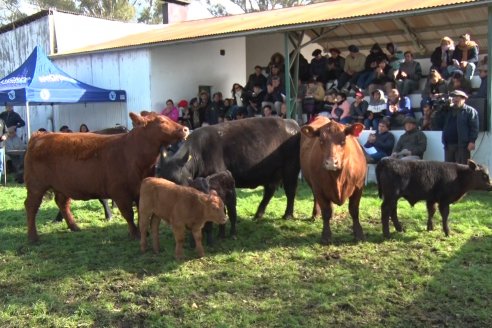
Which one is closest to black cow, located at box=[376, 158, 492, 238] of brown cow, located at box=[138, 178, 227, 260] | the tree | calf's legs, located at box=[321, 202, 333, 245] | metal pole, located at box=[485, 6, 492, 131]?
calf's legs, located at box=[321, 202, 333, 245]

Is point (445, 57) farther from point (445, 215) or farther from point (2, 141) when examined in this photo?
point (2, 141)

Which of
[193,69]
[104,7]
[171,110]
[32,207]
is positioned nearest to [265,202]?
[32,207]

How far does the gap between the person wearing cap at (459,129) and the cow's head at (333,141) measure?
13.9 ft

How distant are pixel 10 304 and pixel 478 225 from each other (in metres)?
5.67

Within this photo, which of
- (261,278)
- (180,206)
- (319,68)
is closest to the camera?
(261,278)

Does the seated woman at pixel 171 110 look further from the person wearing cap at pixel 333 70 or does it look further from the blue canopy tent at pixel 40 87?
the person wearing cap at pixel 333 70

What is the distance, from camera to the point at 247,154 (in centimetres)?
728

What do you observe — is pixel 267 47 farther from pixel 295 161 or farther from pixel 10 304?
pixel 10 304

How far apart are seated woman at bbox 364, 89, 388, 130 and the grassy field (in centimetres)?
458

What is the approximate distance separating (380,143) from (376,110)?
1.29m

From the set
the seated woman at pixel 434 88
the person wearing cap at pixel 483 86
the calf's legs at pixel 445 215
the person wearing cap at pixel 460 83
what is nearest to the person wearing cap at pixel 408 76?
the seated woman at pixel 434 88

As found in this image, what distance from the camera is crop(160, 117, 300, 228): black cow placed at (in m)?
6.72

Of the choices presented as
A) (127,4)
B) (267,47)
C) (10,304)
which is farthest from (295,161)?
(127,4)

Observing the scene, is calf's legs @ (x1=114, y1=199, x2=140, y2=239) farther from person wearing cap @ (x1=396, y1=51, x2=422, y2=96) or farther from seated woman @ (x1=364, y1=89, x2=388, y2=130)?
person wearing cap @ (x1=396, y1=51, x2=422, y2=96)
